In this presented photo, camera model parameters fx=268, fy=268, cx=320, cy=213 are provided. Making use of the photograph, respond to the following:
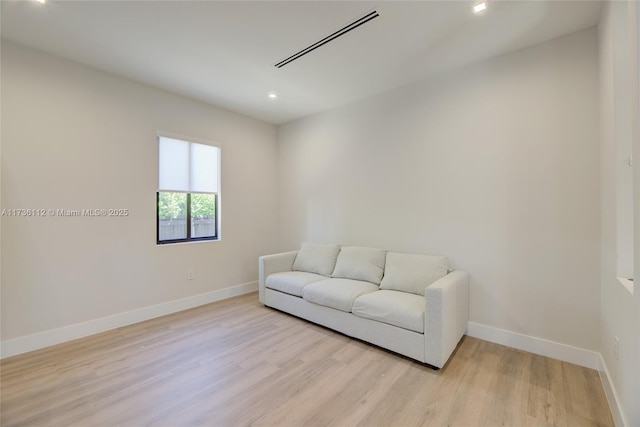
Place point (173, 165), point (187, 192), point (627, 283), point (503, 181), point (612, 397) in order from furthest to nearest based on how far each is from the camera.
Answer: point (187, 192), point (173, 165), point (503, 181), point (612, 397), point (627, 283)

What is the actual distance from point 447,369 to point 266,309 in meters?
2.18

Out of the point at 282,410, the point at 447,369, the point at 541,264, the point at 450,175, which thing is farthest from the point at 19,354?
the point at 541,264

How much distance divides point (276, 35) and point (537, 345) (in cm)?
354

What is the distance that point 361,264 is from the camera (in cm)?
319

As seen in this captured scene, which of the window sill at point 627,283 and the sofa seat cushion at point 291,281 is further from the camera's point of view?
the sofa seat cushion at point 291,281

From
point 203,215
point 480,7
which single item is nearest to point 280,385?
point 203,215

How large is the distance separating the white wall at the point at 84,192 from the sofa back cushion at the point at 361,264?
1.83m

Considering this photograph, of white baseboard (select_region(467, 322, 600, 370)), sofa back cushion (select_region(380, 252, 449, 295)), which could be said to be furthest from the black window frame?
white baseboard (select_region(467, 322, 600, 370))

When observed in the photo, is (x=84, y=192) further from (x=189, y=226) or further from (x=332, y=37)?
(x=332, y=37)

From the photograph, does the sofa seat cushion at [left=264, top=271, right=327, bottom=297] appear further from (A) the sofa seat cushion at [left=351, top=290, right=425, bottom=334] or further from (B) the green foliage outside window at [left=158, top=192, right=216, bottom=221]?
(B) the green foliage outside window at [left=158, top=192, right=216, bottom=221]

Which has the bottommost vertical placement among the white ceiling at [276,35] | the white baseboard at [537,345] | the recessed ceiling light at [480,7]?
the white baseboard at [537,345]

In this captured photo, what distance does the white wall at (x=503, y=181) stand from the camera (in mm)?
2219

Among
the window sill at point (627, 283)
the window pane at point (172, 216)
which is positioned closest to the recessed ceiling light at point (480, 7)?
the window sill at point (627, 283)

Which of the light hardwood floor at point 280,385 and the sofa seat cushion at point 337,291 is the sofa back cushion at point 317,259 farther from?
the light hardwood floor at point 280,385
